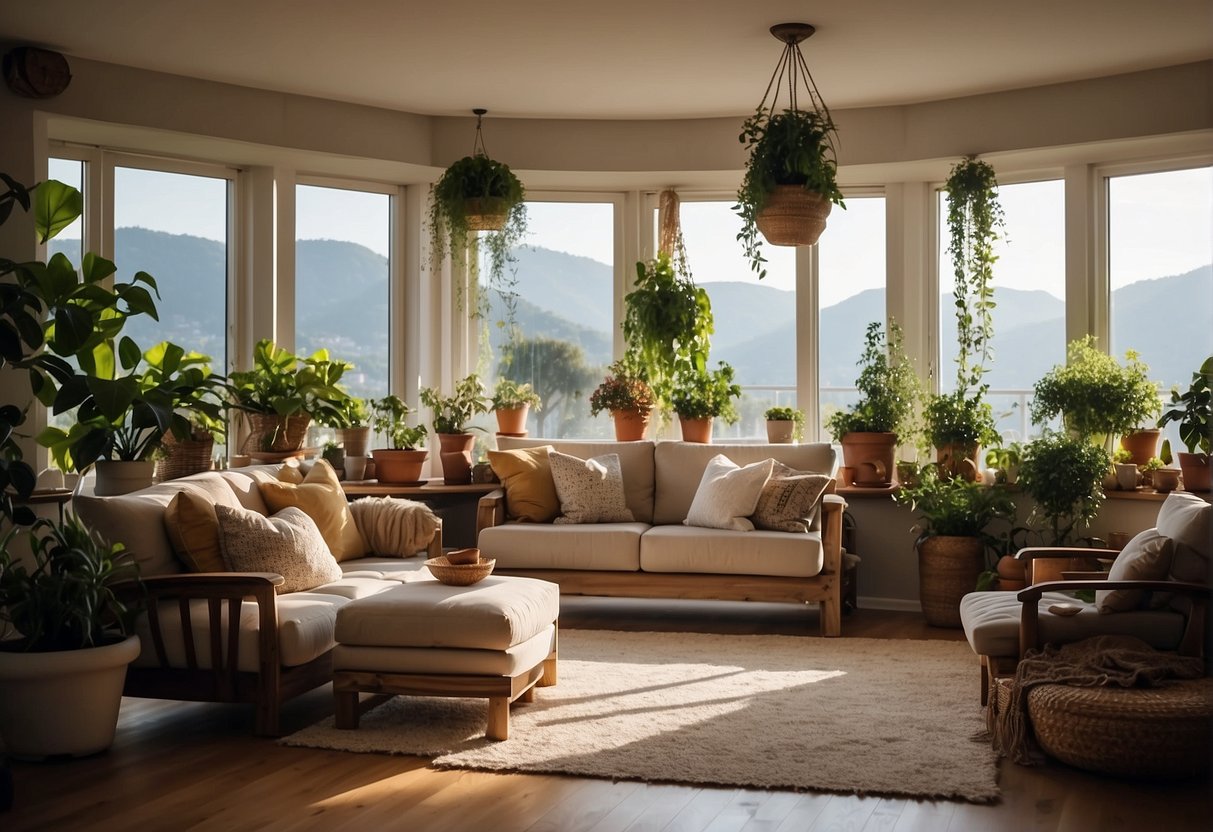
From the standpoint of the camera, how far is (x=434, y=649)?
4.07 m

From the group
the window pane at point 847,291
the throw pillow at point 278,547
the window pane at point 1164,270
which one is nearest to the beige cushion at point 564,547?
the throw pillow at point 278,547

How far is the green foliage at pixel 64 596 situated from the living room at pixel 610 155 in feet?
1.36

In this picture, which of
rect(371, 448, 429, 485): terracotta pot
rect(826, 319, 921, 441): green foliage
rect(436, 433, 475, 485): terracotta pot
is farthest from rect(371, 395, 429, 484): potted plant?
rect(826, 319, 921, 441): green foliage

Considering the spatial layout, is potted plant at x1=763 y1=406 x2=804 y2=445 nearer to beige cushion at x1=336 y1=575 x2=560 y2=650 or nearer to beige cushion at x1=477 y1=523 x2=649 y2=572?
beige cushion at x1=477 y1=523 x2=649 y2=572

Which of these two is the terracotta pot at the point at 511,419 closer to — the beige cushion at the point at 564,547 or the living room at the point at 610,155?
the living room at the point at 610,155

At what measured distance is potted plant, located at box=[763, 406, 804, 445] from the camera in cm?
697

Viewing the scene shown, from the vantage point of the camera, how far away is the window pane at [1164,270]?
20.9 feet

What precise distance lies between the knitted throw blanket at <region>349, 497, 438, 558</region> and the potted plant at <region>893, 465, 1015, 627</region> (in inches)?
102

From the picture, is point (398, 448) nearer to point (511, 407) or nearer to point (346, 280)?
point (511, 407)

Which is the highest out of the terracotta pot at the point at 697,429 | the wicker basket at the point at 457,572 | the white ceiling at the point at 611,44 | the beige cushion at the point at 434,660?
the white ceiling at the point at 611,44

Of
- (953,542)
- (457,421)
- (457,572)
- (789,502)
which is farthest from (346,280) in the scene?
(953,542)

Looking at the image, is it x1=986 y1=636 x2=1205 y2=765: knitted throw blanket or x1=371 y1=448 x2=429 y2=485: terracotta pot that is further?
x1=371 y1=448 x2=429 y2=485: terracotta pot

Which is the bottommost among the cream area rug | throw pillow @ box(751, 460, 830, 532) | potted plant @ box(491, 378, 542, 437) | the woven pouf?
the cream area rug

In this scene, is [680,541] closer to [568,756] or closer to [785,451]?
[785,451]
